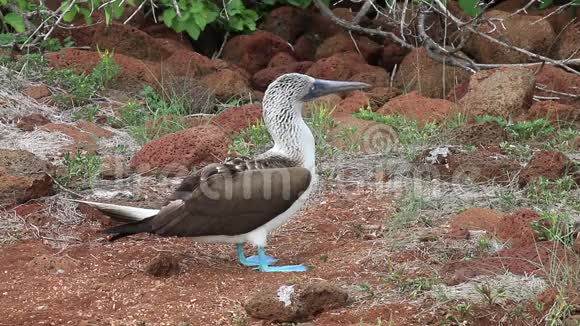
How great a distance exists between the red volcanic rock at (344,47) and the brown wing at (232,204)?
5.50m

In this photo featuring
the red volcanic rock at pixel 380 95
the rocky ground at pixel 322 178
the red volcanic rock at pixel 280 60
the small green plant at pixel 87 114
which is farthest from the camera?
the red volcanic rock at pixel 280 60

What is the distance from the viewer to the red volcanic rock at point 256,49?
11.3 metres

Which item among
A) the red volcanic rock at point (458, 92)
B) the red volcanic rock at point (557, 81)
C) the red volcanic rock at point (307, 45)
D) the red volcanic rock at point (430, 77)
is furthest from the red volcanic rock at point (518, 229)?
the red volcanic rock at point (307, 45)

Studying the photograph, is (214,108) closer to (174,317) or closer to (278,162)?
(278,162)

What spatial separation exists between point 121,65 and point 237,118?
197 centimetres

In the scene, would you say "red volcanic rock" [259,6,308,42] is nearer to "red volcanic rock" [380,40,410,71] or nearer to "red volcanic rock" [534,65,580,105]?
"red volcanic rock" [380,40,410,71]

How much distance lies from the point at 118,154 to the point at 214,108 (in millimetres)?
1716

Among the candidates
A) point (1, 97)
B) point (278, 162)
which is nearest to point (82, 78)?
Answer: point (1, 97)

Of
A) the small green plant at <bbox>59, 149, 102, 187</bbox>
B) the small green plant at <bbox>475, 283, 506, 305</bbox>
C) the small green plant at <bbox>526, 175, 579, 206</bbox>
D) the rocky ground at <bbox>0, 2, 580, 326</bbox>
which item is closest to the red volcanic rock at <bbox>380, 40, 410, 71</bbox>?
the rocky ground at <bbox>0, 2, 580, 326</bbox>

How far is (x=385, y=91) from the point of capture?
9.88m

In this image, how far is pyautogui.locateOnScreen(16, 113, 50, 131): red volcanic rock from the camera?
8.75 meters

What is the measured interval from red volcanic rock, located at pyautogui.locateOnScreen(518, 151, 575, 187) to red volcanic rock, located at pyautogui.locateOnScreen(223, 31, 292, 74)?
4.68 m

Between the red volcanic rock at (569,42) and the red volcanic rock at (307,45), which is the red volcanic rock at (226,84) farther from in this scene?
the red volcanic rock at (569,42)

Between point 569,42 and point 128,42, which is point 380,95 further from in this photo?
point 128,42
